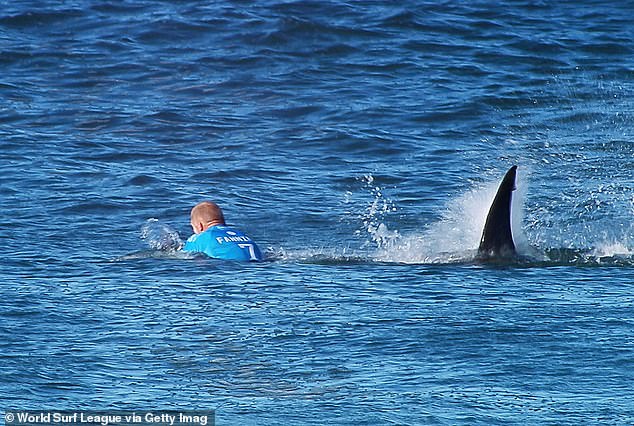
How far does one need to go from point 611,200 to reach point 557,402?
7.47 m

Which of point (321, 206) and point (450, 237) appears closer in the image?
point (450, 237)

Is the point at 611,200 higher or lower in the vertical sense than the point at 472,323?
higher

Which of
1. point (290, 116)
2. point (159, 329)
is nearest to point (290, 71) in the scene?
point (290, 116)

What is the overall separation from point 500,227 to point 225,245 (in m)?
2.34

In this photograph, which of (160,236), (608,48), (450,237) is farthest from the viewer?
(608,48)

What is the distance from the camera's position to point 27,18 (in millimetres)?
23688

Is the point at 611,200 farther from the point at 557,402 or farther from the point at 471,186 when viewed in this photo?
the point at 557,402

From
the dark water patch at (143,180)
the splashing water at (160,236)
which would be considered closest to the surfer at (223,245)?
the splashing water at (160,236)

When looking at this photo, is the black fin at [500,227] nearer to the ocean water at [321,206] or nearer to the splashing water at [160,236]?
the ocean water at [321,206]

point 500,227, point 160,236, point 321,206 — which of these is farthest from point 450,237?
point 160,236

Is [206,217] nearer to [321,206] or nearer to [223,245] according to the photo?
[223,245]

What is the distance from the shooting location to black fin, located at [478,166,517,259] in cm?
1104

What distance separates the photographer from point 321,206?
14453 millimetres

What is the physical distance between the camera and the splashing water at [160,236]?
40.3ft
